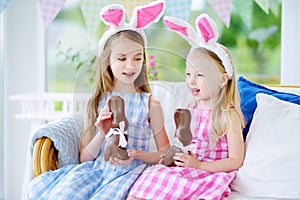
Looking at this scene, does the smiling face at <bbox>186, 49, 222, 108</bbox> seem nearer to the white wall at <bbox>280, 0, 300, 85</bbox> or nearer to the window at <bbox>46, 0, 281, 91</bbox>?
the window at <bbox>46, 0, 281, 91</bbox>

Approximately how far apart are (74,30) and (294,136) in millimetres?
1697

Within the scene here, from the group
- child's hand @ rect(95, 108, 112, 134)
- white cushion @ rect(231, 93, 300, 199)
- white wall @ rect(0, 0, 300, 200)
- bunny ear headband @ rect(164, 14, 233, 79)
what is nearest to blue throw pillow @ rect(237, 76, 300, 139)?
white cushion @ rect(231, 93, 300, 199)

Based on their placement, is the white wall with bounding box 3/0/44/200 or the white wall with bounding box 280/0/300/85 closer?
the white wall with bounding box 280/0/300/85

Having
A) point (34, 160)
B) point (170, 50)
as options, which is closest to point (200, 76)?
point (170, 50)

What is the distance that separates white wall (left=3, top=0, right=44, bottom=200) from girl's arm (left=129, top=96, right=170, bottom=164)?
147 centimetres

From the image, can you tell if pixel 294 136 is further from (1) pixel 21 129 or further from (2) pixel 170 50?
(1) pixel 21 129

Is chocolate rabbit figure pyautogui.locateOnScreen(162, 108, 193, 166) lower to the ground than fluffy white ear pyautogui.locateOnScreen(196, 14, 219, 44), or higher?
lower

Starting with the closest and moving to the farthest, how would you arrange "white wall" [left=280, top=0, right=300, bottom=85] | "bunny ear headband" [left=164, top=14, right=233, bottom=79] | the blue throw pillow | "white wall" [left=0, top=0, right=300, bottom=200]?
1. "bunny ear headband" [left=164, top=14, right=233, bottom=79]
2. the blue throw pillow
3. "white wall" [left=280, top=0, right=300, bottom=85]
4. "white wall" [left=0, top=0, right=300, bottom=200]

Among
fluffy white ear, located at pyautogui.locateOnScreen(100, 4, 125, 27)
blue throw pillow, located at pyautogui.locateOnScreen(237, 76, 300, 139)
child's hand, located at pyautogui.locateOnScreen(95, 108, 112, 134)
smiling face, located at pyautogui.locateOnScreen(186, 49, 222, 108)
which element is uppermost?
fluffy white ear, located at pyautogui.locateOnScreen(100, 4, 125, 27)

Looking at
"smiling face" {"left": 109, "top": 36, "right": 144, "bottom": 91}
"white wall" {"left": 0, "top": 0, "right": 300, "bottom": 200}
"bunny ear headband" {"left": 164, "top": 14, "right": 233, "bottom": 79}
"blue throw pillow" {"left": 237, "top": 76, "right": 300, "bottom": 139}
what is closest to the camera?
"smiling face" {"left": 109, "top": 36, "right": 144, "bottom": 91}

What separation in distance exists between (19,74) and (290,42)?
5.31 feet

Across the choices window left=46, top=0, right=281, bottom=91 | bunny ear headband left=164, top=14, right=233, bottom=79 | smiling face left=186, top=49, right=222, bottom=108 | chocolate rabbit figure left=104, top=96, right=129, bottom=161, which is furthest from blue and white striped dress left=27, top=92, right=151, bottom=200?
window left=46, top=0, right=281, bottom=91

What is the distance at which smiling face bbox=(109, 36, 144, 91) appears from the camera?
1716mm

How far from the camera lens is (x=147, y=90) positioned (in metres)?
1.80
